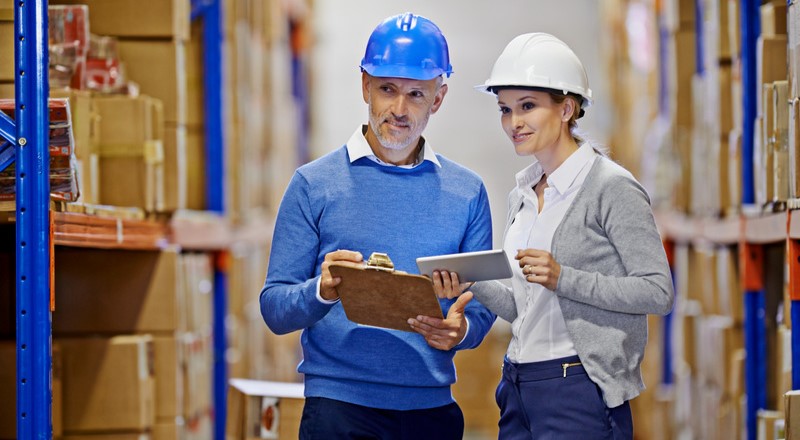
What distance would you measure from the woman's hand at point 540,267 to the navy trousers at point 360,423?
60 cm

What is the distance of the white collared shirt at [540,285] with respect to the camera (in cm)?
329

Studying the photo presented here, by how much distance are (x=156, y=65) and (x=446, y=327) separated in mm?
3041

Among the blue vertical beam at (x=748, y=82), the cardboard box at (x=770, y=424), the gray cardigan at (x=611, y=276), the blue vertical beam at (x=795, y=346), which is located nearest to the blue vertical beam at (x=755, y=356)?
the cardboard box at (x=770, y=424)

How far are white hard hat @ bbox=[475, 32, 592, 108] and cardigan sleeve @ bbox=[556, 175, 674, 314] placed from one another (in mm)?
382

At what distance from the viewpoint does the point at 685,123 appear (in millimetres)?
7879

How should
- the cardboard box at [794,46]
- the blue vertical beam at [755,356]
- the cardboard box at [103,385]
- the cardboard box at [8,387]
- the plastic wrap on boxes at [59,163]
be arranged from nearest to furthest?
1. the plastic wrap on boxes at [59,163]
2. the cardboard box at [794,46]
3. the cardboard box at [8,387]
4. the cardboard box at [103,385]
5. the blue vertical beam at [755,356]

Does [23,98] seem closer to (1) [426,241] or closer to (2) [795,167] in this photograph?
(1) [426,241]

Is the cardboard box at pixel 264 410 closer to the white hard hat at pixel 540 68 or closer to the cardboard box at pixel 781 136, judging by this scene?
the white hard hat at pixel 540 68

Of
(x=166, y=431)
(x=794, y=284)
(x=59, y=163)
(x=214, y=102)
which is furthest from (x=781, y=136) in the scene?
(x=214, y=102)

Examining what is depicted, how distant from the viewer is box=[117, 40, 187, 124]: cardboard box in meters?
5.77

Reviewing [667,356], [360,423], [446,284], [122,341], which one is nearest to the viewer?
[446,284]

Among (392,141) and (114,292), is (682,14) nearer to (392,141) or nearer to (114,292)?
(114,292)

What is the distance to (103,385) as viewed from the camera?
5.16m

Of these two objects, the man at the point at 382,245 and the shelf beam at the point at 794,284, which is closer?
the man at the point at 382,245
